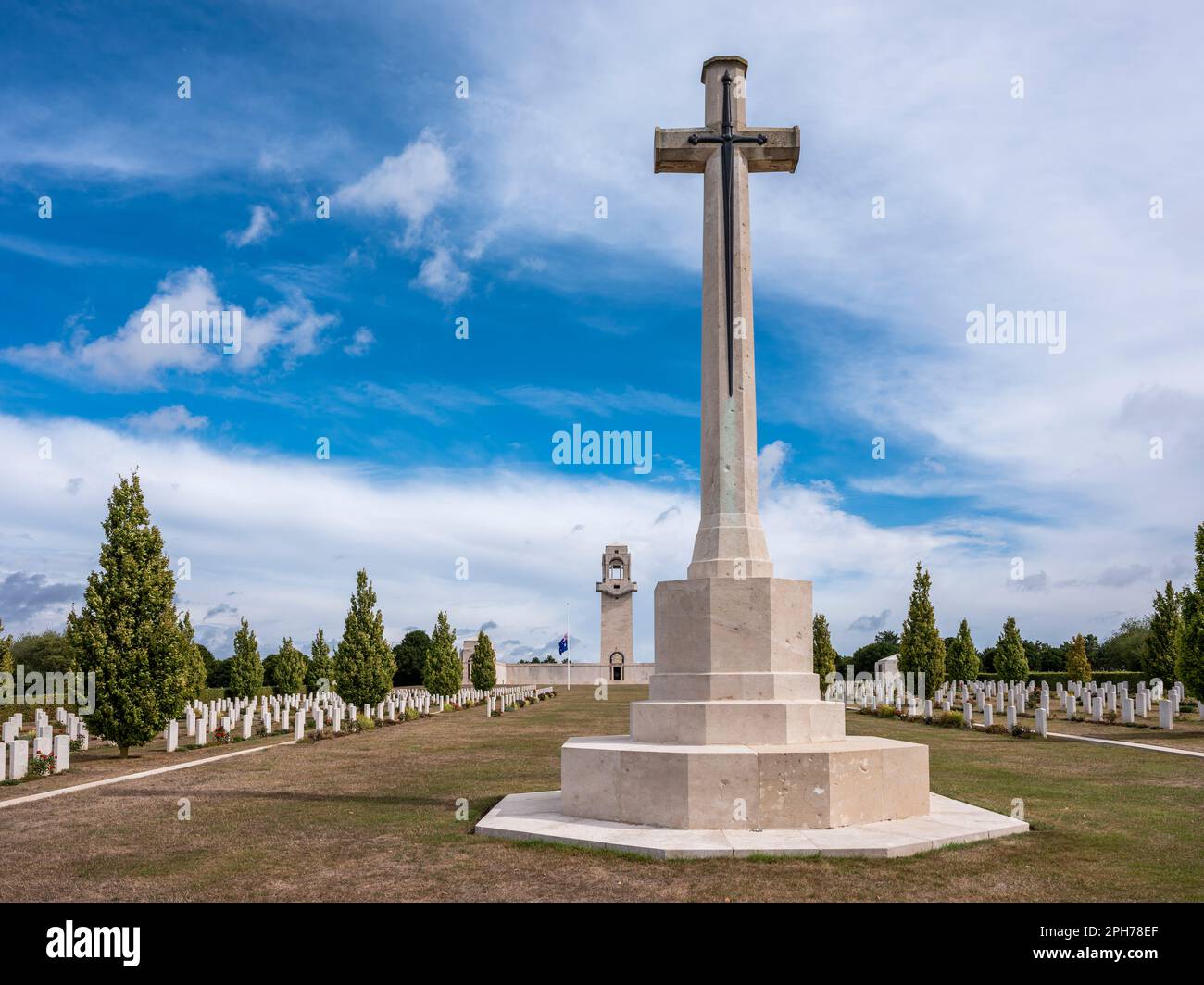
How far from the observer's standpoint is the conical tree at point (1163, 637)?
36.1 meters

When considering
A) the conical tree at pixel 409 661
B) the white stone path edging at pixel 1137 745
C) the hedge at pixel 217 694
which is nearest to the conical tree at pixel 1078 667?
the white stone path edging at pixel 1137 745

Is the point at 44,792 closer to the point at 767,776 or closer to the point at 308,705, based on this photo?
the point at 767,776

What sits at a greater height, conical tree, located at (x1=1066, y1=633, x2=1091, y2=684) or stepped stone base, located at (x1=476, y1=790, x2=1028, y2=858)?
stepped stone base, located at (x1=476, y1=790, x2=1028, y2=858)

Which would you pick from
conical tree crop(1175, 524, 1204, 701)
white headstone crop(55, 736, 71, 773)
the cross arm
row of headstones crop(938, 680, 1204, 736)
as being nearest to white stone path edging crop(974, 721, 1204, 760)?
row of headstones crop(938, 680, 1204, 736)

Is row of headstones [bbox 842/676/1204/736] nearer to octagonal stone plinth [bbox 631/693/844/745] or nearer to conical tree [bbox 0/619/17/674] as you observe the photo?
octagonal stone plinth [bbox 631/693/844/745]

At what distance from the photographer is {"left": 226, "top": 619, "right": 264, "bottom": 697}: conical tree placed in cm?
3972

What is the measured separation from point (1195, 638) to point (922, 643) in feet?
44.6

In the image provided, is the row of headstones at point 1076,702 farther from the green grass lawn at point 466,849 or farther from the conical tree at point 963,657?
the green grass lawn at point 466,849

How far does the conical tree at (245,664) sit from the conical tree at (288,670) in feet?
8.54

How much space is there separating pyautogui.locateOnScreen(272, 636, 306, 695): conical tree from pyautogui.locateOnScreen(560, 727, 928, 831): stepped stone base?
123ft

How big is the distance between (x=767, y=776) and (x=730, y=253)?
5931 mm

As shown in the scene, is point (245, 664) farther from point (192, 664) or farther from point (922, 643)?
point (922, 643)

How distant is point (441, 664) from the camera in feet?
142
